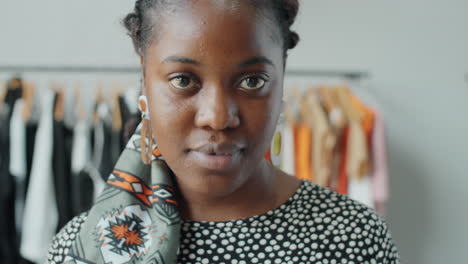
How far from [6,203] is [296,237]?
3.83 ft

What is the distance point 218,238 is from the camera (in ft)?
2.17

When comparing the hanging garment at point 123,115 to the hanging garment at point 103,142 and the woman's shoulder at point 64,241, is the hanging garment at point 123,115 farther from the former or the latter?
the woman's shoulder at point 64,241

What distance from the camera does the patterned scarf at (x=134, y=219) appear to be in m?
0.65

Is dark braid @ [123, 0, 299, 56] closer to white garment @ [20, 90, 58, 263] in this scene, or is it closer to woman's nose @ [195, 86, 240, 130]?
woman's nose @ [195, 86, 240, 130]

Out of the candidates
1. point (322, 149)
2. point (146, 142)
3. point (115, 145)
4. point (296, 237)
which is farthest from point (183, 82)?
point (322, 149)

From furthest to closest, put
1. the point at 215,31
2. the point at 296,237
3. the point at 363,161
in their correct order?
the point at 363,161 < the point at 296,237 < the point at 215,31

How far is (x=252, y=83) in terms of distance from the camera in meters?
0.58

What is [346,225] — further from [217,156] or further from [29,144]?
[29,144]

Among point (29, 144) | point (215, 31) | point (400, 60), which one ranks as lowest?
point (29, 144)

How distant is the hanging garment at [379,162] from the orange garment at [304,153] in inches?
9.9

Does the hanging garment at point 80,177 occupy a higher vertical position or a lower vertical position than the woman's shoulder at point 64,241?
higher

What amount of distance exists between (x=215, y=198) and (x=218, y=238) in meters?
0.06

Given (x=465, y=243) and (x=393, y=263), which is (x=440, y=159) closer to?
(x=465, y=243)

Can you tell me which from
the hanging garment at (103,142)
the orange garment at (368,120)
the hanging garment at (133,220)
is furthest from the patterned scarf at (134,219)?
the orange garment at (368,120)
